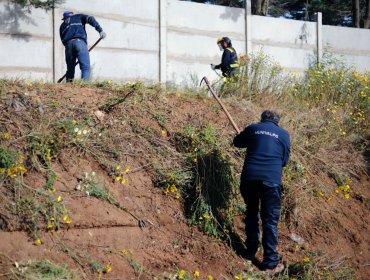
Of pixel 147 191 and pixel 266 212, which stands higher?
pixel 147 191

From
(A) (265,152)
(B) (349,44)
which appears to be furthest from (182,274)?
(B) (349,44)

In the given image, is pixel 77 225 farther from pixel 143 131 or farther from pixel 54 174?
pixel 143 131

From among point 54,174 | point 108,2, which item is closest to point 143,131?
point 54,174

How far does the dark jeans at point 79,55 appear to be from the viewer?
9391 millimetres

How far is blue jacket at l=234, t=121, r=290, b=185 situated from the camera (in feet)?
21.7

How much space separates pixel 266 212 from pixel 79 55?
439 centimetres

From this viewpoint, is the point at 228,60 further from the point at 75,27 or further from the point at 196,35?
the point at 75,27

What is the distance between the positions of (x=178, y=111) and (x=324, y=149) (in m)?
2.59

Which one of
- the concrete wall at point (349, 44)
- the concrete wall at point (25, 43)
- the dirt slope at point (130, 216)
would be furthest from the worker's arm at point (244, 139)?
the concrete wall at point (349, 44)

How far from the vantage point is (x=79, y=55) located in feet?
30.9

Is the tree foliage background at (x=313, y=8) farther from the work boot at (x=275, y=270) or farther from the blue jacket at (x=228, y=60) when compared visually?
the work boot at (x=275, y=270)

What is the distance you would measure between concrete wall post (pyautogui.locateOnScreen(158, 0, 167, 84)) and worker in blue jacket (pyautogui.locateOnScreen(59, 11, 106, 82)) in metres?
2.15

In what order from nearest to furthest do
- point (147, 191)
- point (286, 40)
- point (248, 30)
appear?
point (147, 191) < point (248, 30) < point (286, 40)

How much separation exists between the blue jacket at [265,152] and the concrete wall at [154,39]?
15.5 feet
